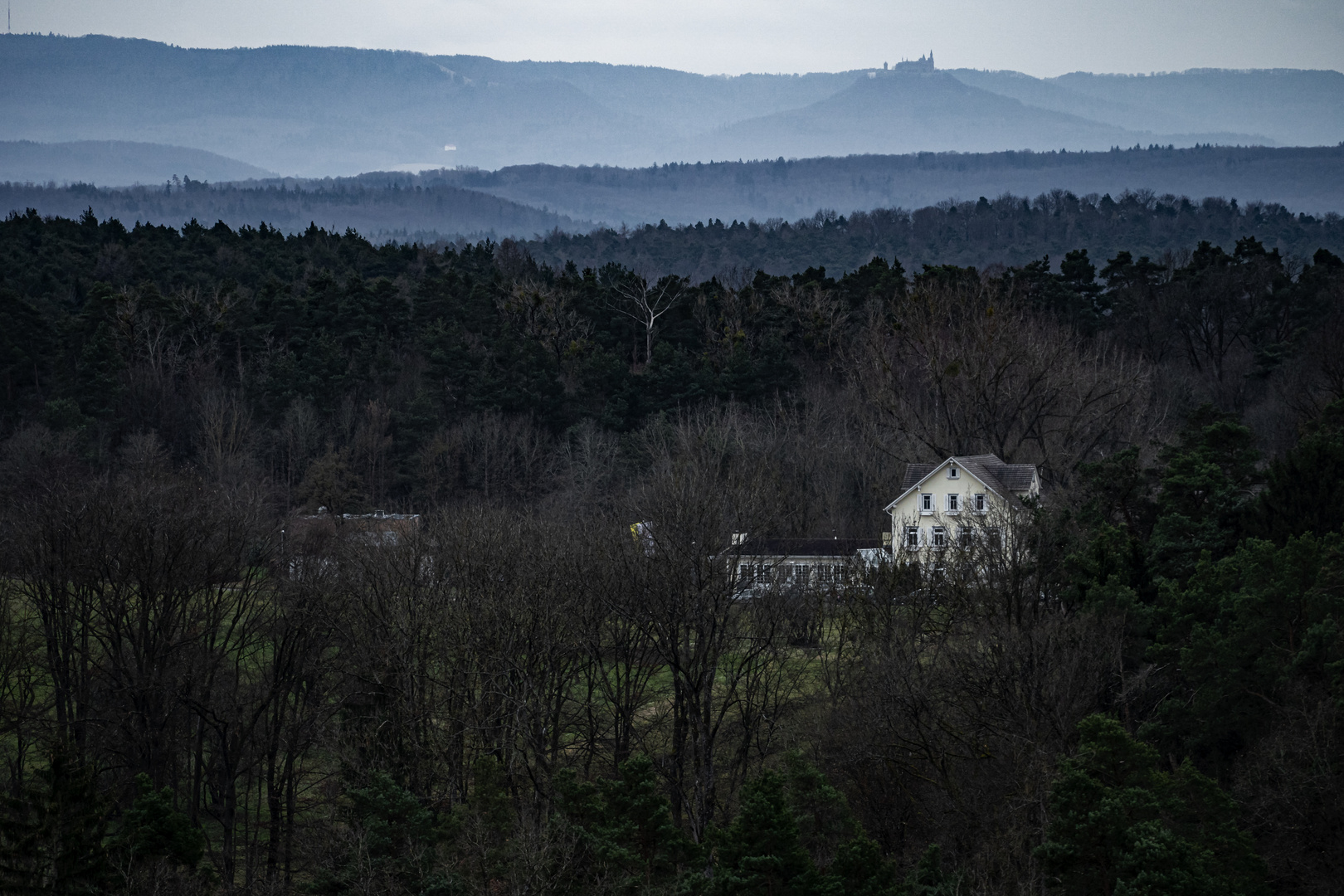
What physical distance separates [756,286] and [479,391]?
63.4 feet

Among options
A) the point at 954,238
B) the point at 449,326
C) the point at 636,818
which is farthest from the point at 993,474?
the point at 954,238

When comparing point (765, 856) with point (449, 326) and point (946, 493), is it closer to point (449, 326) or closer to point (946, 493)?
point (946, 493)

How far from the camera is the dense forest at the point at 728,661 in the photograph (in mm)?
20453

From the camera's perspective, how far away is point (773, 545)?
4366 cm

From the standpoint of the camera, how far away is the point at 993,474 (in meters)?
45.5

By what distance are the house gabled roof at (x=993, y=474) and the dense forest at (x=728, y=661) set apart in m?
Result: 2.41

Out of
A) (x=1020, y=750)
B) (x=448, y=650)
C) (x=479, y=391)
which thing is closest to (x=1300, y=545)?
(x=1020, y=750)

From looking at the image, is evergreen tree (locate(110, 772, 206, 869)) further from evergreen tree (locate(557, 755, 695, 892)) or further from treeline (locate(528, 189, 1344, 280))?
treeline (locate(528, 189, 1344, 280))

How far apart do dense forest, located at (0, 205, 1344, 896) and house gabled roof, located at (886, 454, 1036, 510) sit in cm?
241

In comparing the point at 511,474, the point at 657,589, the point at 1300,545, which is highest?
the point at 1300,545

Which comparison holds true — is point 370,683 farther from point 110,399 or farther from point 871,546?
point 110,399

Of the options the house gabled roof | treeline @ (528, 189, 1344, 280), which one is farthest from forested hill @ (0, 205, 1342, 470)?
treeline @ (528, 189, 1344, 280)

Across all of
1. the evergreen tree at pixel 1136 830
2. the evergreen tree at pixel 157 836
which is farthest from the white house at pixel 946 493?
the evergreen tree at pixel 157 836

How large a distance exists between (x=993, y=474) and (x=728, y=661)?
1788 cm
